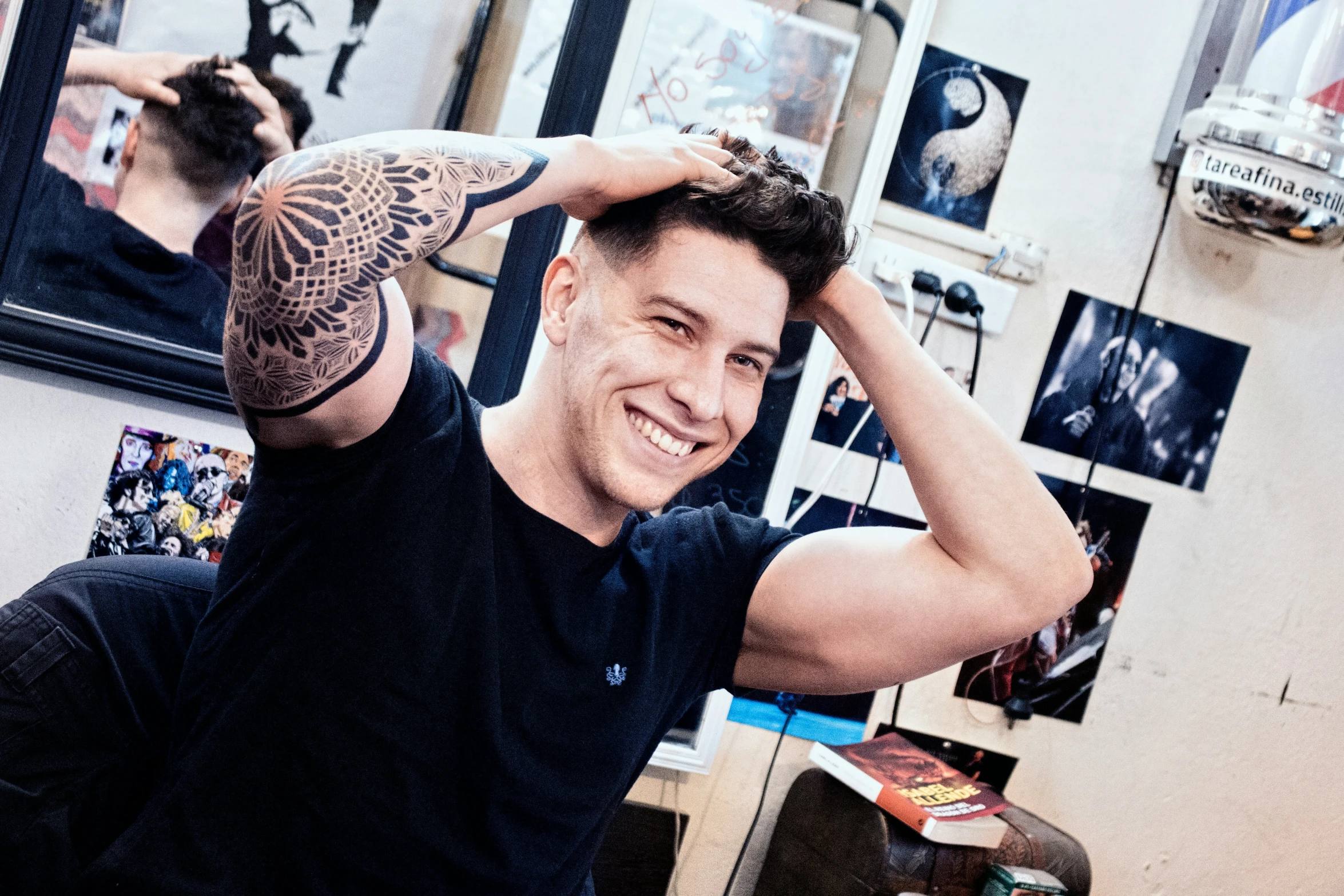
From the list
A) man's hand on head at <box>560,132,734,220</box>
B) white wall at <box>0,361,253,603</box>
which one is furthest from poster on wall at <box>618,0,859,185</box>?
white wall at <box>0,361,253,603</box>

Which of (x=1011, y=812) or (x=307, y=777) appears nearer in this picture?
(x=307, y=777)

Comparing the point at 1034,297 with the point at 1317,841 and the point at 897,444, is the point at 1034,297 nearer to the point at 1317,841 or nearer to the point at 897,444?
the point at 897,444

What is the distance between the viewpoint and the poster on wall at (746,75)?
168cm

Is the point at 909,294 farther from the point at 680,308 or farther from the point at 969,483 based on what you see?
the point at 680,308

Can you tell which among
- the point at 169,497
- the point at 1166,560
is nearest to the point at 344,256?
the point at 169,497

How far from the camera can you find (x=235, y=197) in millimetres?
1518

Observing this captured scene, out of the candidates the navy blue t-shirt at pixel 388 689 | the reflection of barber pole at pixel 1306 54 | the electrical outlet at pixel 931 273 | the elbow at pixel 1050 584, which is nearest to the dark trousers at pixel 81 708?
the navy blue t-shirt at pixel 388 689

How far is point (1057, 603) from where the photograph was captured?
4.00 feet

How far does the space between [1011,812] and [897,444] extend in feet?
Answer: 3.04

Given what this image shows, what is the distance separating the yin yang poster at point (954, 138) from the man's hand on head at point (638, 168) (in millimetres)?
792

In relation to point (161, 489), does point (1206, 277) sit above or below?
above

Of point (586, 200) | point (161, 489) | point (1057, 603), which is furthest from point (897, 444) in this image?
point (161, 489)

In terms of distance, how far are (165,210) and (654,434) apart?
876mm

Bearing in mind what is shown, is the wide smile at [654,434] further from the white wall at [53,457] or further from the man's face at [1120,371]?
the man's face at [1120,371]
